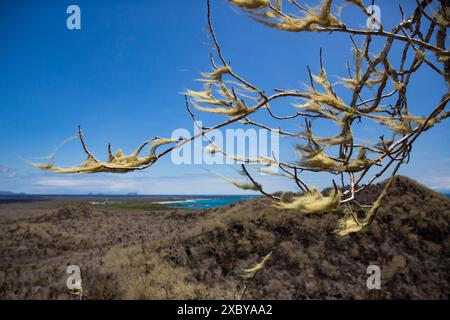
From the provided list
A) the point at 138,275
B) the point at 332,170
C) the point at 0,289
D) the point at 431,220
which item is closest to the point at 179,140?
the point at 332,170

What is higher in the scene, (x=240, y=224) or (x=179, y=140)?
(x=179, y=140)

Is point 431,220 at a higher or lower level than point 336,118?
lower

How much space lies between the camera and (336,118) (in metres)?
1.91

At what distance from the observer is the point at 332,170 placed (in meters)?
1.91

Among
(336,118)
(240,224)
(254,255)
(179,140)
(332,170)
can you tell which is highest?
(336,118)

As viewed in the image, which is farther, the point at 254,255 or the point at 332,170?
the point at 254,255

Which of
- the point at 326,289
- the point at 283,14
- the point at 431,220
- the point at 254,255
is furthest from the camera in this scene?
the point at 431,220
